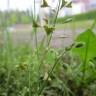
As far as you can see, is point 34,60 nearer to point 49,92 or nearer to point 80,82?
point 49,92

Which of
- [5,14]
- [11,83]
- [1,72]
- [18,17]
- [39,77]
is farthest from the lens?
[18,17]

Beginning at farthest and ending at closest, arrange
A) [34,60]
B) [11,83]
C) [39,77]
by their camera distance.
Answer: [11,83] < [34,60] < [39,77]

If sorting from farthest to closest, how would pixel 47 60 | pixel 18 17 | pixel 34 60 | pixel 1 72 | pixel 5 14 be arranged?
pixel 18 17
pixel 5 14
pixel 1 72
pixel 47 60
pixel 34 60

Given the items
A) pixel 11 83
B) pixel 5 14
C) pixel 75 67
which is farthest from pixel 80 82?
pixel 5 14

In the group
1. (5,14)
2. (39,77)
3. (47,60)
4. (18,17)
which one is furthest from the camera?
(18,17)

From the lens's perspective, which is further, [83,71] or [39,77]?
[83,71]

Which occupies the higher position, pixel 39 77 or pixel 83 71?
pixel 39 77

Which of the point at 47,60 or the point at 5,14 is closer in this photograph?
the point at 47,60

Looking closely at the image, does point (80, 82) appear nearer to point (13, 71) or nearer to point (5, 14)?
point (13, 71)

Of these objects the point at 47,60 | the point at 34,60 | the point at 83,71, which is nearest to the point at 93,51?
the point at 83,71
